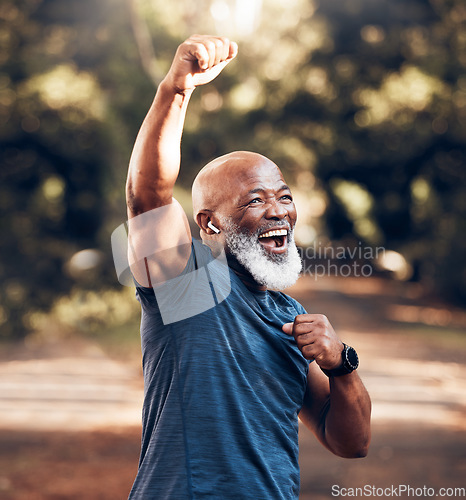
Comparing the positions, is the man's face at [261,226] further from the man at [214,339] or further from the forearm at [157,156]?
the forearm at [157,156]

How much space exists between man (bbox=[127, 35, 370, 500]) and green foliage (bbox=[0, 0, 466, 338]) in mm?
8317

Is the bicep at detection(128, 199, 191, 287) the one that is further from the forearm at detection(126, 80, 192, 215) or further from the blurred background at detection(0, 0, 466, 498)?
the blurred background at detection(0, 0, 466, 498)

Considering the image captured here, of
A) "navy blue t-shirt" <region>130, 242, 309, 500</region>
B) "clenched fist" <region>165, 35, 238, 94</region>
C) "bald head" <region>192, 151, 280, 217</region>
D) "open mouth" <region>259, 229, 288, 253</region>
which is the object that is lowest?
"navy blue t-shirt" <region>130, 242, 309, 500</region>

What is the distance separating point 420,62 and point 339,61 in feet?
7.52

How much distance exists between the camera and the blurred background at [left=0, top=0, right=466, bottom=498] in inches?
430

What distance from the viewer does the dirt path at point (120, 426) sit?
212 inches

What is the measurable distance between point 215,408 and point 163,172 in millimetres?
508

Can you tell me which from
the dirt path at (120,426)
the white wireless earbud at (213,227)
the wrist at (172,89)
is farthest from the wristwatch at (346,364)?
the dirt path at (120,426)

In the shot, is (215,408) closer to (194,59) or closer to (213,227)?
(213,227)

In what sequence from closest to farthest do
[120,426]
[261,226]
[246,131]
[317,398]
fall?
1. [261,226]
2. [317,398]
3. [120,426]
4. [246,131]

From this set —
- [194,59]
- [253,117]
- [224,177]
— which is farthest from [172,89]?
[253,117]

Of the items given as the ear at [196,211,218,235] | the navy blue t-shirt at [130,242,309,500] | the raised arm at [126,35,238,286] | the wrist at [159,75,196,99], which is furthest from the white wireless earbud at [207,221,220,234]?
the wrist at [159,75,196,99]

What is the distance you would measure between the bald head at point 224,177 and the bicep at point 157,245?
9.4 inches

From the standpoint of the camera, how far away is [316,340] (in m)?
1.55
